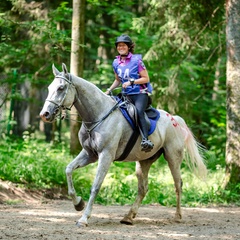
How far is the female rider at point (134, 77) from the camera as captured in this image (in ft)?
26.6

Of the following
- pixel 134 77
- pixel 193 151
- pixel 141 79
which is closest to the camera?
pixel 141 79

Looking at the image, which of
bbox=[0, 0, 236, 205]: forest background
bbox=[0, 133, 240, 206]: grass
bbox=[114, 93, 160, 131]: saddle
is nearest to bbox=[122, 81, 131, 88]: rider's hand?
bbox=[114, 93, 160, 131]: saddle

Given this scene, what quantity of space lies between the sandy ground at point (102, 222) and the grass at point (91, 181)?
48 centimetres

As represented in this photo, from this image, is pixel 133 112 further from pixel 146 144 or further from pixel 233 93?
pixel 233 93

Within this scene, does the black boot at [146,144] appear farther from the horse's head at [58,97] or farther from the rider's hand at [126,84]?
the horse's head at [58,97]

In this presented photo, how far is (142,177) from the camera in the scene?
899 cm

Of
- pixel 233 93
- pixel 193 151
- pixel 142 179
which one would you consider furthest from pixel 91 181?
pixel 233 93

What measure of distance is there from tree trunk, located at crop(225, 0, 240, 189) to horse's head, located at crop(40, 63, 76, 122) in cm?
517

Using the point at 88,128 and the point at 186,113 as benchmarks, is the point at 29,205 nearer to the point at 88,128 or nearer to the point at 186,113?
the point at 88,128

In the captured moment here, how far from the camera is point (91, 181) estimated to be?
1239cm

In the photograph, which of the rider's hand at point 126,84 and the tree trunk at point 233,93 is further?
the tree trunk at point 233,93

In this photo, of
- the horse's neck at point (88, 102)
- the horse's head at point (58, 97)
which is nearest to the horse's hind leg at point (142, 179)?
the horse's neck at point (88, 102)

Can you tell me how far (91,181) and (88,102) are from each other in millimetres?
4837

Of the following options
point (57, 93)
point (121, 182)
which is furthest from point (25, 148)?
point (57, 93)
